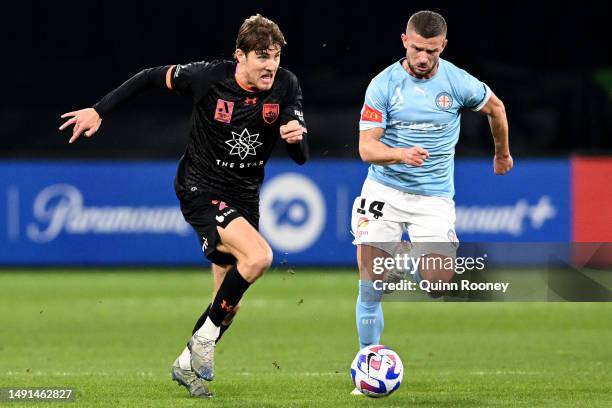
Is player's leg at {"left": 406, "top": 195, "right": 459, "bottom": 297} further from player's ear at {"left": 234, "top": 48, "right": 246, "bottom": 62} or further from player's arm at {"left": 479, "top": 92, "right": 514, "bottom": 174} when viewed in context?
player's ear at {"left": 234, "top": 48, "right": 246, "bottom": 62}

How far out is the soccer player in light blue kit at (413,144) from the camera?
7.82m

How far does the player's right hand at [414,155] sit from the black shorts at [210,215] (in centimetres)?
103

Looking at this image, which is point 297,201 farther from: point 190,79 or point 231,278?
point 231,278

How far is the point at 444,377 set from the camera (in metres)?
8.62

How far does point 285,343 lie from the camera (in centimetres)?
1098

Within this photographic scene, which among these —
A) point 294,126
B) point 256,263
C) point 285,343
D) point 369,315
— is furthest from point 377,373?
point 285,343

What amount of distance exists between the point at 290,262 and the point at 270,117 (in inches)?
359

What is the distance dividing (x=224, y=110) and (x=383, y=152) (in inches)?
37.4

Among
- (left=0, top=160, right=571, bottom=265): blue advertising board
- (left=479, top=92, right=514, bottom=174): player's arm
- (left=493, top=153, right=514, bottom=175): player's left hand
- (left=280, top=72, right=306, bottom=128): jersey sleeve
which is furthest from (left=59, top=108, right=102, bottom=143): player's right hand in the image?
(left=0, top=160, right=571, bottom=265): blue advertising board

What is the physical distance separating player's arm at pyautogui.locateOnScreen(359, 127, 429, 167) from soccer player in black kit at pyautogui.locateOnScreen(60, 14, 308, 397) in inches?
15.6

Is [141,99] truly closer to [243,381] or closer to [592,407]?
[243,381]
